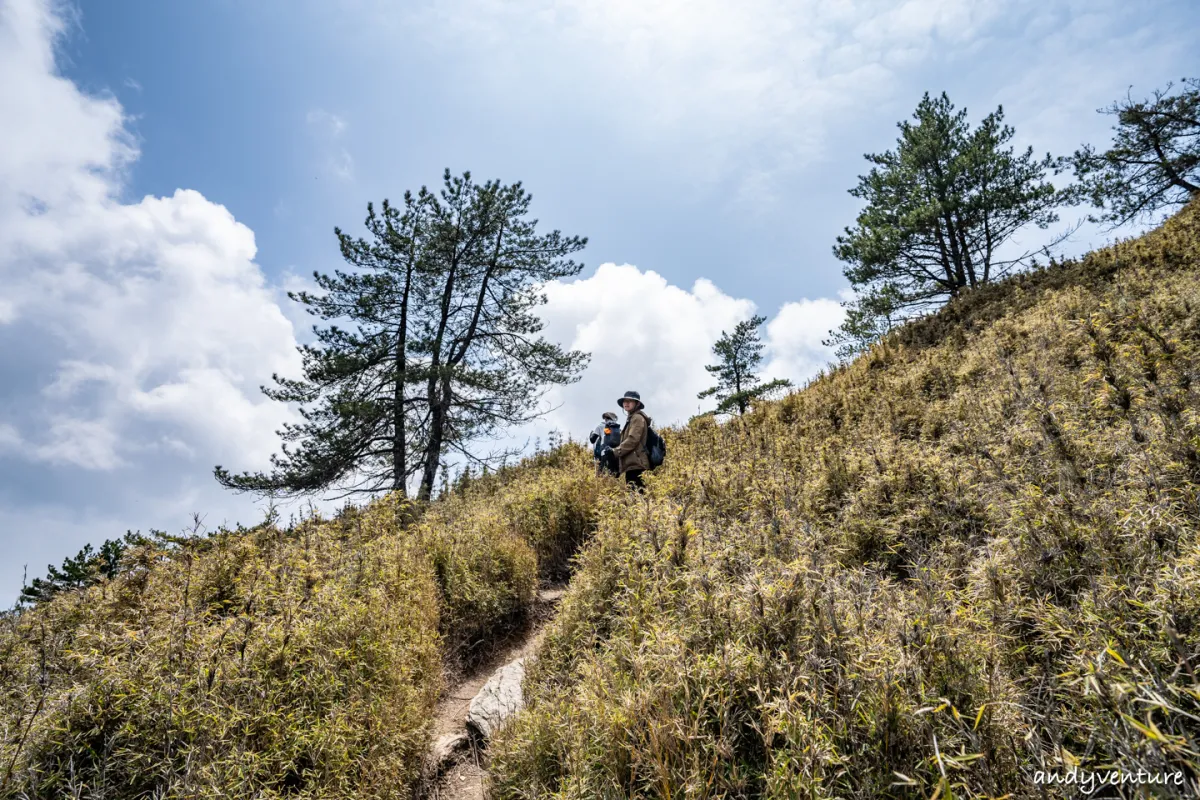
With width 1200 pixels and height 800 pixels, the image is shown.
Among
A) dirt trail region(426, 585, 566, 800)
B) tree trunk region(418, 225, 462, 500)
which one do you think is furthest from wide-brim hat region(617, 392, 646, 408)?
tree trunk region(418, 225, 462, 500)

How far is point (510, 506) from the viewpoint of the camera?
28.3ft

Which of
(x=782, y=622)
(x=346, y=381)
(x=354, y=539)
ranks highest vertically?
(x=346, y=381)

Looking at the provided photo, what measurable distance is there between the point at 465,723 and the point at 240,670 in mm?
1936

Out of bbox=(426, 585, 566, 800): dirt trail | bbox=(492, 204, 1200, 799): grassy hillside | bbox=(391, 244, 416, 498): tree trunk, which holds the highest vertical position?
bbox=(391, 244, 416, 498): tree trunk

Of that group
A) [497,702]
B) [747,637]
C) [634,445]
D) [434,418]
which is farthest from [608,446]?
[434,418]

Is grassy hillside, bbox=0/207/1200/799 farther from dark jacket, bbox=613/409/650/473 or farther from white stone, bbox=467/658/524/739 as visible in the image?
dark jacket, bbox=613/409/650/473

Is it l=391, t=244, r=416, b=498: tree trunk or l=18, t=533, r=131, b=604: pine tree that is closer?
l=18, t=533, r=131, b=604: pine tree

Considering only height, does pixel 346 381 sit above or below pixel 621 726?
above

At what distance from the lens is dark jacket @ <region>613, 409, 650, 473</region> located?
8594 mm

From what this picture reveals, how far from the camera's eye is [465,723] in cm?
445

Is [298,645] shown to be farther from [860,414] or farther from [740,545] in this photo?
[860,414]

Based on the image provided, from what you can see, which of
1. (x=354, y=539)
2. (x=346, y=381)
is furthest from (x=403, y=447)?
(x=354, y=539)

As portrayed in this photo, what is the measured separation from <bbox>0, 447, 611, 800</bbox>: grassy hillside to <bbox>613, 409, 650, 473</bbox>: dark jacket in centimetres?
327

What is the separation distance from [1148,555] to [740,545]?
8.56 feet
